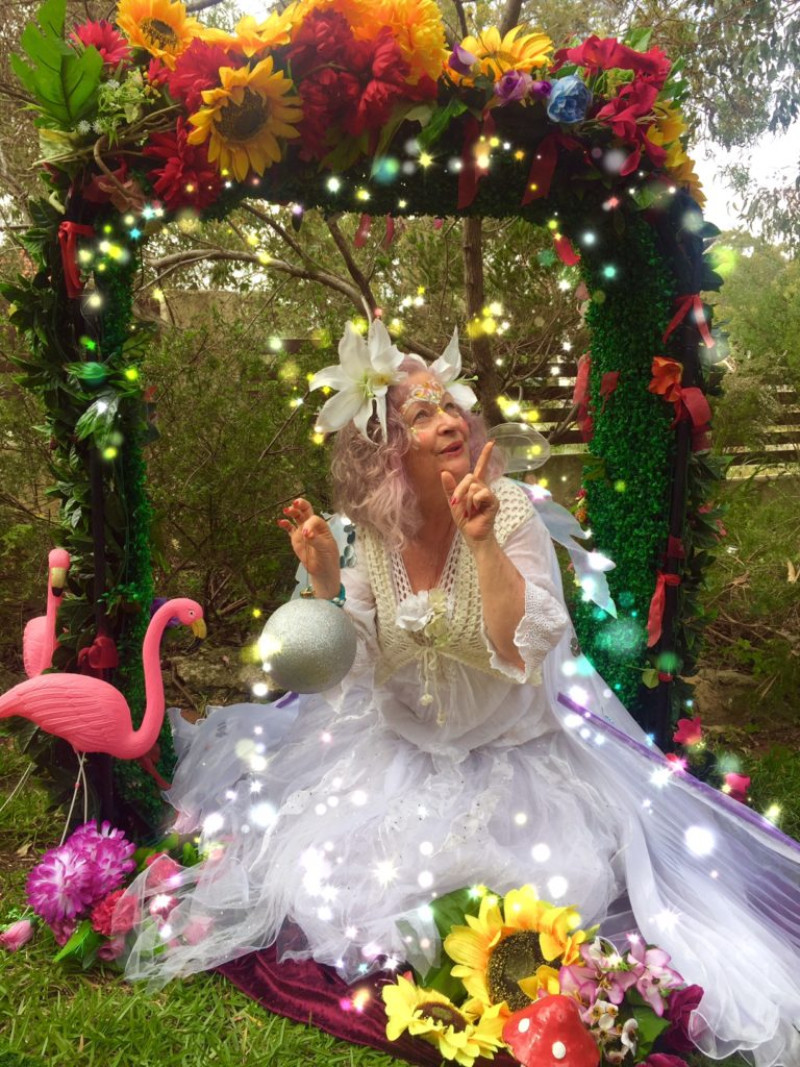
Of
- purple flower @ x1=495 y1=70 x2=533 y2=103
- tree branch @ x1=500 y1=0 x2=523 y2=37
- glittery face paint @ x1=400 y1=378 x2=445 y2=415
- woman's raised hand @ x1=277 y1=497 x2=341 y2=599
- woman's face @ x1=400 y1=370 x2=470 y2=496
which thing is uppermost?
tree branch @ x1=500 y1=0 x2=523 y2=37

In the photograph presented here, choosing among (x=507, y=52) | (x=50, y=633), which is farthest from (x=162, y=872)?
(x=507, y=52)

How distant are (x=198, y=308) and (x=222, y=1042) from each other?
3.70 metres

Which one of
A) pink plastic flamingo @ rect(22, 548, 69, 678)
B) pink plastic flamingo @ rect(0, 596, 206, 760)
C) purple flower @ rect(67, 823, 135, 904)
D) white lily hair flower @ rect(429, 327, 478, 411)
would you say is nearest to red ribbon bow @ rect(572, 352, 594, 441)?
white lily hair flower @ rect(429, 327, 478, 411)

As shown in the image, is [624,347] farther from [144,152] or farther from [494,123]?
[144,152]

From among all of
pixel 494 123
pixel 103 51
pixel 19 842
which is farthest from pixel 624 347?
pixel 19 842

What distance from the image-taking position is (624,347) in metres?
2.65

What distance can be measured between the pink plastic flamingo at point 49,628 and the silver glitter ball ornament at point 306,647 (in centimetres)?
70

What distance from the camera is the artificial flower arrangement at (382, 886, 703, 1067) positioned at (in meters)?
1.67

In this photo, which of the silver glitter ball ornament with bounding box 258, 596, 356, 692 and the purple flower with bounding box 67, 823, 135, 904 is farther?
the purple flower with bounding box 67, 823, 135, 904

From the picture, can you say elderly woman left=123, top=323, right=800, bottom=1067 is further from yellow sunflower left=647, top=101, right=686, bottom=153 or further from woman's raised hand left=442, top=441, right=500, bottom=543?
yellow sunflower left=647, top=101, right=686, bottom=153

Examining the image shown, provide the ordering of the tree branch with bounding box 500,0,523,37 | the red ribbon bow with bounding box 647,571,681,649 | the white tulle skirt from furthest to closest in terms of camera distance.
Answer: the tree branch with bounding box 500,0,523,37 → the red ribbon bow with bounding box 647,571,681,649 → the white tulle skirt

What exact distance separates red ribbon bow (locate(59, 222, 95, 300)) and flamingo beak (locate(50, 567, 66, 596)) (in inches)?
30.4

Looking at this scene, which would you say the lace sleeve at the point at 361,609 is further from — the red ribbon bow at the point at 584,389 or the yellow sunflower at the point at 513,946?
the red ribbon bow at the point at 584,389

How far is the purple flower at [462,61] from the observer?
216 centimetres
